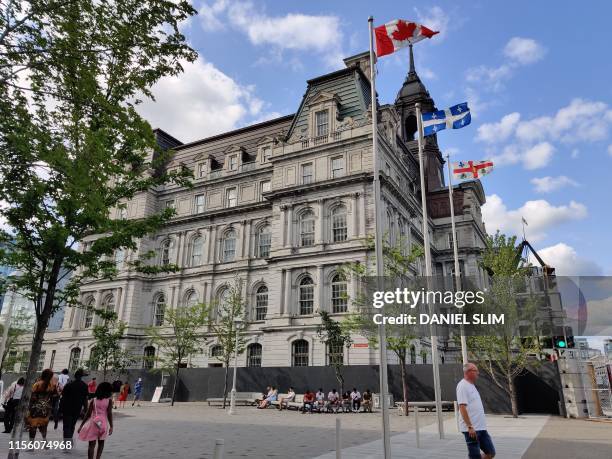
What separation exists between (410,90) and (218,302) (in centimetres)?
4317

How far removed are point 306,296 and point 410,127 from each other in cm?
3531

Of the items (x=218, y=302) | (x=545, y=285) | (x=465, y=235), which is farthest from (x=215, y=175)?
(x=545, y=285)

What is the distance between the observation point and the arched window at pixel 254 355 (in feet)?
129

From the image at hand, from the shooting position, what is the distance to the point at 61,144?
809 centimetres

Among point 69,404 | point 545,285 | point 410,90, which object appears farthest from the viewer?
point 410,90

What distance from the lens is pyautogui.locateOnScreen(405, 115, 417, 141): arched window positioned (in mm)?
61106

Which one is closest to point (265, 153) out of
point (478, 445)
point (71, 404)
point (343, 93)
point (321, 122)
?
point (321, 122)

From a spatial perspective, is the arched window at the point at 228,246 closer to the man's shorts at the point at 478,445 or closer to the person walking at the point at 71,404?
the person walking at the point at 71,404

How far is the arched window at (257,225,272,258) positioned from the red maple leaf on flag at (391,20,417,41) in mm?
30320

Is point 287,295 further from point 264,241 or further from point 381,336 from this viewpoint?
point 381,336

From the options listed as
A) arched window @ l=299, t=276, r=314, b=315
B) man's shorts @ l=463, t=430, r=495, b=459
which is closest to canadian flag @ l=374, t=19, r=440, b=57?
man's shorts @ l=463, t=430, r=495, b=459

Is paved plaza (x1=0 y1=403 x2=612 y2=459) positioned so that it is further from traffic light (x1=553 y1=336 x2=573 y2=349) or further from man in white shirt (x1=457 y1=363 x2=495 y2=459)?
traffic light (x1=553 y1=336 x2=573 y2=349)

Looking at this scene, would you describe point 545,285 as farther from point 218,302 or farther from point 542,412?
point 218,302

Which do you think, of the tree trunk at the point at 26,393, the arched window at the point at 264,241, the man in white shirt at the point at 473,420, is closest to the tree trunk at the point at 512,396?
the man in white shirt at the point at 473,420
